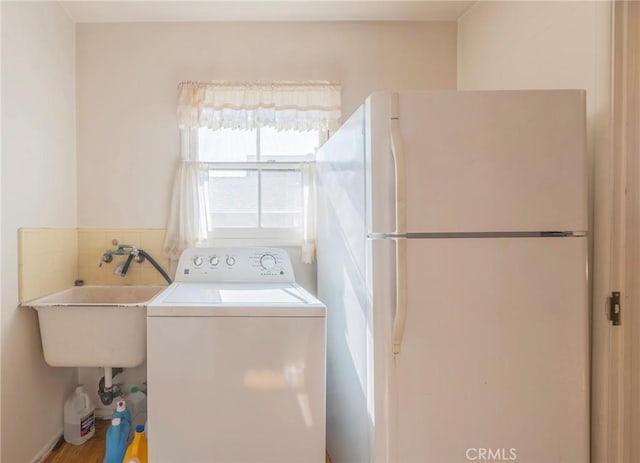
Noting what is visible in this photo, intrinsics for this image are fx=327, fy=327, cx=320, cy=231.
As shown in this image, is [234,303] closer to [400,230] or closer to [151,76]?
→ [400,230]

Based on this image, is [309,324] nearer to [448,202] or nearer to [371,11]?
[448,202]

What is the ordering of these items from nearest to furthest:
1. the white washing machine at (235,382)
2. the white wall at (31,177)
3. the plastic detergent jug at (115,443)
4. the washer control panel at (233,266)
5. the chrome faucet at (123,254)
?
the white washing machine at (235,382) < the white wall at (31,177) < the plastic detergent jug at (115,443) < the washer control panel at (233,266) < the chrome faucet at (123,254)

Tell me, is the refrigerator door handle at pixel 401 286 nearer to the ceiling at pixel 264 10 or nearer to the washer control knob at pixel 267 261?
the washer control knob at pixel 267 261

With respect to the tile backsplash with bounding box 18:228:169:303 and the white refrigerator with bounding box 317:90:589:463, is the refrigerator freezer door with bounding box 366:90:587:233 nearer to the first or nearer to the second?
the white refrigerator with bounding box 317:90:589:463

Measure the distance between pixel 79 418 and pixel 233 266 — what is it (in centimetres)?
120

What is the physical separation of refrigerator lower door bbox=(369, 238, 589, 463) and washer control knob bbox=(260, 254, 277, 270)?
2.86 ft

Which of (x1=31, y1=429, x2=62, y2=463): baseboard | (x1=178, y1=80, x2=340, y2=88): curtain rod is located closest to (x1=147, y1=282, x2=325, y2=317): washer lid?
(x1=31, y1=429, x2=62, y2=463): baseboard

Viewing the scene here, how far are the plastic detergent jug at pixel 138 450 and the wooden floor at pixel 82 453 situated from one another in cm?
Result: 35

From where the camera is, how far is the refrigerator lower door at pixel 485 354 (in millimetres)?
1070

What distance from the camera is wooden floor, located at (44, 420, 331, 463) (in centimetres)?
169

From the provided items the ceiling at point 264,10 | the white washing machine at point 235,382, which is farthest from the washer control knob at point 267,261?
the ceiling at point 264,10

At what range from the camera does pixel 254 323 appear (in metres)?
1.25

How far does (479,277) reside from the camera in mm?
1074

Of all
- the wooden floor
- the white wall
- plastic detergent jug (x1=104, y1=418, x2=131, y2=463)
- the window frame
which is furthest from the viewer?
the window frame
